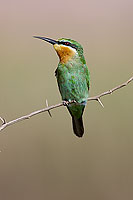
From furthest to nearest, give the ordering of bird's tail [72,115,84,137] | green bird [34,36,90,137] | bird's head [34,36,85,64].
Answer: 1. bird's tail [72,115,84,137]
2. green bird [34,36,90,137]
3. bird's head [34,36,85,64]

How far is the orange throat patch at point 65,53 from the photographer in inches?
148

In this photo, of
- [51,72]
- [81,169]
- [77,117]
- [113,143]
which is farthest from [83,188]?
[51,72]

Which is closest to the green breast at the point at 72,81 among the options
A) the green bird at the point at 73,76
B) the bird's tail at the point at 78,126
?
the green bird at the point at 73,76

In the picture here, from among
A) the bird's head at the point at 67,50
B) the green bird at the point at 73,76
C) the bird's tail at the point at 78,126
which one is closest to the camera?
the bird's head at the point at 67,50

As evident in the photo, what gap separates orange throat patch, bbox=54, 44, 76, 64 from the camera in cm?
377

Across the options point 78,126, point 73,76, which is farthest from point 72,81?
point 78,126

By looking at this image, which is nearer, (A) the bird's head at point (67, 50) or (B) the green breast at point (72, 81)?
(A) the bird's head at point (67, 50)

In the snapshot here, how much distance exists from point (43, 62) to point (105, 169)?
1.83 meters

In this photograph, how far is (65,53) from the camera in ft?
12.6

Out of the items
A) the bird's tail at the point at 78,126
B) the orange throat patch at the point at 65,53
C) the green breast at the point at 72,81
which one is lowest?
the bird's tail at the point at 78,126

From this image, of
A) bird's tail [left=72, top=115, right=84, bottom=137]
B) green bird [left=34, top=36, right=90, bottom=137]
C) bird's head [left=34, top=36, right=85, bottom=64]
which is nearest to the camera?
bird's head [left=34, top=36, right=85, bottom=64]

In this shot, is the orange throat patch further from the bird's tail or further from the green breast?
the bird's tail

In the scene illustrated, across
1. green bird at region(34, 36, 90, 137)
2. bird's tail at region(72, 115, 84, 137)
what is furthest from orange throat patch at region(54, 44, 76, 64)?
bird's tail at region(72, 115, 84, 137)

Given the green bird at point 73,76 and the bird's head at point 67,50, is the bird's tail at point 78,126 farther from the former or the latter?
the bird's head at point 67,50
